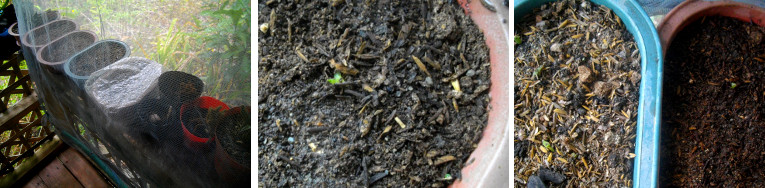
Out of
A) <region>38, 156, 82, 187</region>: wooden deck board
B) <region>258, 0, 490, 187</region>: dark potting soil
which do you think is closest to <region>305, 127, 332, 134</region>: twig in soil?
<region>258, 0, 490, 187</region>: dark potting soil

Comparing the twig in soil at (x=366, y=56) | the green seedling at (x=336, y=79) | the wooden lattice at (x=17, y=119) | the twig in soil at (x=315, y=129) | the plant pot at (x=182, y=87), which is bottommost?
the wooden lattice at (x=17, y=119)

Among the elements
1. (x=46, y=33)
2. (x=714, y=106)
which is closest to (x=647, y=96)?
(x=714, y=106)

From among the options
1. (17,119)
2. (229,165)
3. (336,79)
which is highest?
(336,79)

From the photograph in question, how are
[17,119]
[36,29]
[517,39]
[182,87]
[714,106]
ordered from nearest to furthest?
[182,87] → [714,106] → [517,39] → [36,29] → [17,119]

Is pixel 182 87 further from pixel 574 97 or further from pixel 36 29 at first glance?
pixel 574 97

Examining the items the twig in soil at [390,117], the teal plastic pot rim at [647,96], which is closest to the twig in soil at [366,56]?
the twig in soil at [390,117]

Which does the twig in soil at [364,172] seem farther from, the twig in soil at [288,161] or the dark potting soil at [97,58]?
the dark potting soil at [97,58]

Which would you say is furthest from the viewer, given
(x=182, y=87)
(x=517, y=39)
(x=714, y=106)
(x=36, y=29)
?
(x=36, y=29)
